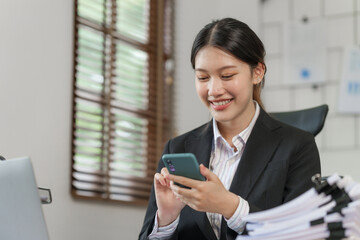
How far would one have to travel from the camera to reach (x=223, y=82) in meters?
1.59

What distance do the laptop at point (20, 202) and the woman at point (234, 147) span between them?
31 centimetres

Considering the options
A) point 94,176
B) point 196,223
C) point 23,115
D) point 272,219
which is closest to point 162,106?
point 94,176

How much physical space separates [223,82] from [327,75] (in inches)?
87.7

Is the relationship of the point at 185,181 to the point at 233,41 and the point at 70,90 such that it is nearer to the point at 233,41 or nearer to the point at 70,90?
the point at 233,41

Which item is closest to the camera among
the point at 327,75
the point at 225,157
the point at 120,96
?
the point at 225,157

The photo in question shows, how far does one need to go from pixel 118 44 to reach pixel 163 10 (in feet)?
1.81

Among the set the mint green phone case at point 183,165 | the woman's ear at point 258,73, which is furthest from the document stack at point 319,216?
the woman's ear at point 258,73

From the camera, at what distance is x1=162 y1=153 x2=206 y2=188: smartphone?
3.97 feet

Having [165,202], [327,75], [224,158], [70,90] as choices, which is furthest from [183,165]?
[327,75]

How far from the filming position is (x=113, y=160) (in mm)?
3041

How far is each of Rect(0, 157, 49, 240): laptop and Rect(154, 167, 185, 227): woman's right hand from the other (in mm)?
298

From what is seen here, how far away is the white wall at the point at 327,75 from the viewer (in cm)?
355

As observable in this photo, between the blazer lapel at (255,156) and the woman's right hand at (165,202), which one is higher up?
the blazer lapel at (255,156)

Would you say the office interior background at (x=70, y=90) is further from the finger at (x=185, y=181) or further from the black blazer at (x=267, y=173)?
the finger at (x=185, y=181)
